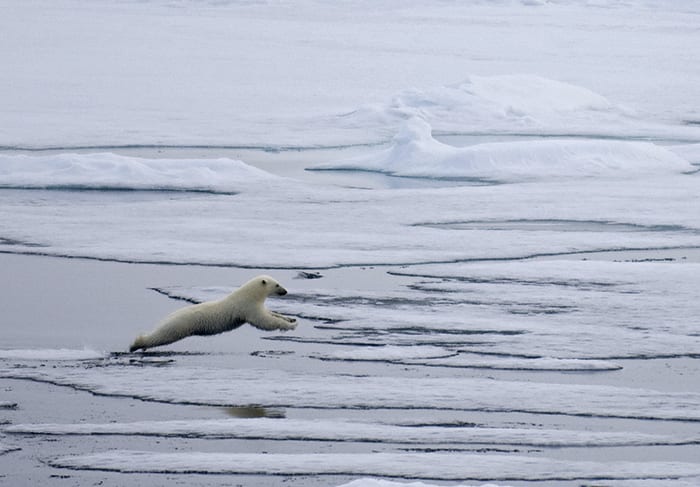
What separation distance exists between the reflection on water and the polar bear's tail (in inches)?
40.1

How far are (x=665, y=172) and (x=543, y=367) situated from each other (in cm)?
724

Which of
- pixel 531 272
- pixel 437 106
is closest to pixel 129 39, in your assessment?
pixel 437 106

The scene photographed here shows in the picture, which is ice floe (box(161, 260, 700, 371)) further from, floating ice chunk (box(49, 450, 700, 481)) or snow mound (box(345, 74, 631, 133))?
snow mound (box(345, 74, 631, 133))

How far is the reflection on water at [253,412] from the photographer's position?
18.0 ft

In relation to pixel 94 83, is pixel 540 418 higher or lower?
lower

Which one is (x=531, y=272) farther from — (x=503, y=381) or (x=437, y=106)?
(x=437, y=106)

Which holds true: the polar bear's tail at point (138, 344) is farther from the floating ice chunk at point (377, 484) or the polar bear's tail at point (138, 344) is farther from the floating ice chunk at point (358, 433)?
the floating ice chunk at point (377, 484)

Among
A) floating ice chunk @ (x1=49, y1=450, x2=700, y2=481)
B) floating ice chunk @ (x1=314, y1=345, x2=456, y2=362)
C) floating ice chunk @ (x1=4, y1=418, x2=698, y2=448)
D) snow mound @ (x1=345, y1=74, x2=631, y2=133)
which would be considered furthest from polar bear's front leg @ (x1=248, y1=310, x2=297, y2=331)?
snow mound @ (x1=345, y1=74, x2=631, y2=133)

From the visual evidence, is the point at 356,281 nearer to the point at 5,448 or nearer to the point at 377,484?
the point at 5,448

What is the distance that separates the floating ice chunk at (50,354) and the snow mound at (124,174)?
5512 millimetres

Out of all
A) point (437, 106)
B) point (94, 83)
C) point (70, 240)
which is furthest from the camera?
point (94, 83)

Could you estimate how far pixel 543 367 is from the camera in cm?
622

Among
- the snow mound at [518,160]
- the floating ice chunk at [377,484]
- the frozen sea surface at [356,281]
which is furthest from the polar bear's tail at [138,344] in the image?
the snow mound at [518,160]

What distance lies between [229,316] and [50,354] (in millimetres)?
990
